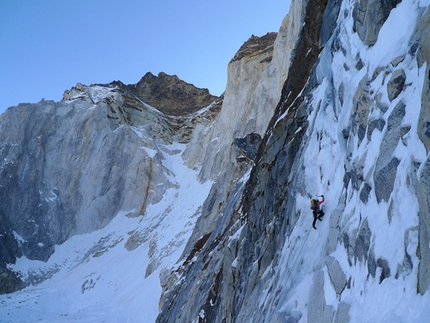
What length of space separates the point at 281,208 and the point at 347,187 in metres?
5.04

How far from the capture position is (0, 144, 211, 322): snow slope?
3322cm

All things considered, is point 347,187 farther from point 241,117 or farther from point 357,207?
point 241,117

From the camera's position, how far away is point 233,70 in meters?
58.3

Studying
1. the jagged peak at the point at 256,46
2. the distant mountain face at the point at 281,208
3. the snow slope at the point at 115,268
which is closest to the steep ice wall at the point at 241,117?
the jagged peak at the point at 256,46

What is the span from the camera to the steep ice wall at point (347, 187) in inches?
249

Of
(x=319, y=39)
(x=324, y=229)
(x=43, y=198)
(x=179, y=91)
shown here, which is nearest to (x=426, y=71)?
(x=324, y=229)

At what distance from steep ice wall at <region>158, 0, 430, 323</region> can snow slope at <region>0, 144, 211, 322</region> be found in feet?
56.3

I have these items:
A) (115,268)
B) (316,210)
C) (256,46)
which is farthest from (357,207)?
(256,46)

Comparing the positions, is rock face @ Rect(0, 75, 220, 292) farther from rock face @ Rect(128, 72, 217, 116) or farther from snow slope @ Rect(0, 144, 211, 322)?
rock face @ Rect(128, 72, 217, 116)

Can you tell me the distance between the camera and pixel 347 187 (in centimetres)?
931

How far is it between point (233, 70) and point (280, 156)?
145 ft

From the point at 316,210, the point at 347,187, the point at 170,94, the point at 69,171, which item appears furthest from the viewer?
the point at 170,94

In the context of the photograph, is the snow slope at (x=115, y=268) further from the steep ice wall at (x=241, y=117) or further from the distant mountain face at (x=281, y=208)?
the steep ice wall at (x=241, y=117)

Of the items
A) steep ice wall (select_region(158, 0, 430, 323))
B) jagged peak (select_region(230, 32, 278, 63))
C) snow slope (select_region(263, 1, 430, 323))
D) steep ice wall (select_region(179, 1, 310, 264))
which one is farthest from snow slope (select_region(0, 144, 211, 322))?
snow slope (select_region(263, 1, 430, 323))
